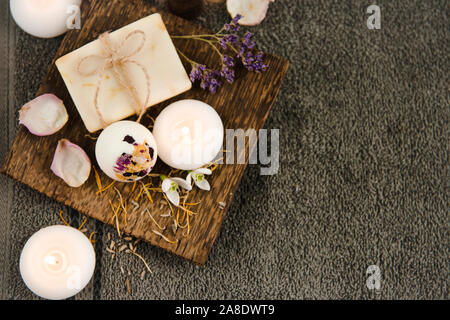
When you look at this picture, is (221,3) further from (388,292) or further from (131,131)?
(388,292)

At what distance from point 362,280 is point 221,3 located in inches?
19.1

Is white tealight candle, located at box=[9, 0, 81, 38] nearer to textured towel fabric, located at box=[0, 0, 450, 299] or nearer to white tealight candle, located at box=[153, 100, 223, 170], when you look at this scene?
textured towel fabric, located at box=[0, 0, 450, 299]

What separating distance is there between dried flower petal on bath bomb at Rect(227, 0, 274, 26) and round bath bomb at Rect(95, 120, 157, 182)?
0.24 m

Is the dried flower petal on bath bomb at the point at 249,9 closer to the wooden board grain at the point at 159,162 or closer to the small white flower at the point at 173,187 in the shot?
the wooden board grain at the point at 159,162

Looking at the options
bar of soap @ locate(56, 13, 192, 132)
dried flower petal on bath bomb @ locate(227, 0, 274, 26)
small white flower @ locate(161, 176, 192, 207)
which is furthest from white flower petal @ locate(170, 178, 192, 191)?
dried flower petal on bath bomb @ locate(227, 0, 274, 26)

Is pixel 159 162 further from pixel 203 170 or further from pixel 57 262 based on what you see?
pixel 57 262

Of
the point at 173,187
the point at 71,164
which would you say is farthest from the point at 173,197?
the point at 71,164

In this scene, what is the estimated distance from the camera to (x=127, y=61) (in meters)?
0.55

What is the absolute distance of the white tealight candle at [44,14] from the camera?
56 centimetres

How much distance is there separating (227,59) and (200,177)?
16cm

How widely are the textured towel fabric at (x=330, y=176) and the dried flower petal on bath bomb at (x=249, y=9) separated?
0.04 m

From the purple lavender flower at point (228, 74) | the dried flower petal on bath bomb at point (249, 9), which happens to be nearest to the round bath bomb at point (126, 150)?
the purple lavender flower at point (228, 74)

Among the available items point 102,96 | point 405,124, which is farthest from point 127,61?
point 405,124

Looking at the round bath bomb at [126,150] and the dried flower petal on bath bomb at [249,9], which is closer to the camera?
the round bath bomb at [126,150]
